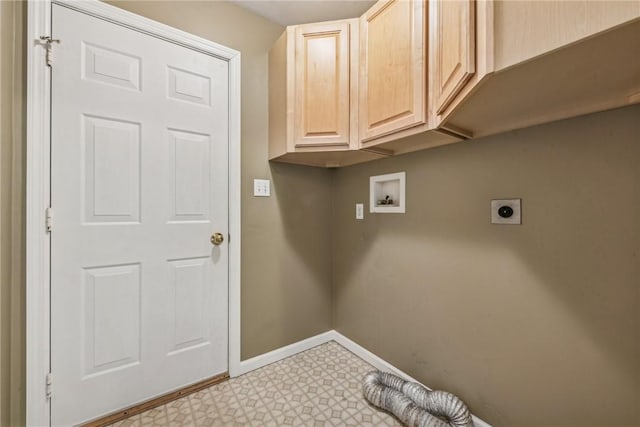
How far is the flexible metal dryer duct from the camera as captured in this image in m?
1.21

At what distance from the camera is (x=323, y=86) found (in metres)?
1.49

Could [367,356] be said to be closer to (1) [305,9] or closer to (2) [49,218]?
(2) [49,218]

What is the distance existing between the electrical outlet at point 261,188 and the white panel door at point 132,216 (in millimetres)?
205

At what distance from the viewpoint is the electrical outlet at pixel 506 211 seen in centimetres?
111

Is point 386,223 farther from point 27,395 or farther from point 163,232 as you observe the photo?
point 27,395

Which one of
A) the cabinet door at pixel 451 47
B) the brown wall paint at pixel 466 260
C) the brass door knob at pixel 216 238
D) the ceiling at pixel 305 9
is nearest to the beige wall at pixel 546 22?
the cabinet door at pixel 451 47

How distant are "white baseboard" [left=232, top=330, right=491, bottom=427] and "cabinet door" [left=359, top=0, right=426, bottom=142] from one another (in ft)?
4.78

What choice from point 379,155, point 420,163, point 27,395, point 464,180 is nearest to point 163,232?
point 27,395

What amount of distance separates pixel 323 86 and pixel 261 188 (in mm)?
756

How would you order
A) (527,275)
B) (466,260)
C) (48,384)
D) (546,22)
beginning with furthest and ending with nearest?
(466,260), (48,384), (527,275), (546,22)

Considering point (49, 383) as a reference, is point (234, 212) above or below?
above

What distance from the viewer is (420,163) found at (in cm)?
150

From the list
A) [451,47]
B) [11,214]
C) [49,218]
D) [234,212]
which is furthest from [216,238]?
[451,47]

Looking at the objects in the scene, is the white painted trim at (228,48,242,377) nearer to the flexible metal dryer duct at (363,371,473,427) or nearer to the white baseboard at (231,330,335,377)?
the white baseboard at (231,330,335,377)
